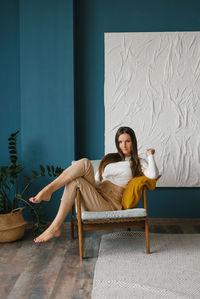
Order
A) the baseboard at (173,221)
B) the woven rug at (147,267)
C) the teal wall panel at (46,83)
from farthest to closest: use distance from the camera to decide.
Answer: the baseboard at (173,221) → the teal wall panel at (46,83) → the woven rug at (147,267)

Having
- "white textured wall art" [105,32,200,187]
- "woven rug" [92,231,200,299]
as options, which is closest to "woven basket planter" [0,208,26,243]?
"woven rug" [92,231,200,299]

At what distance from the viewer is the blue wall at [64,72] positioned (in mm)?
3602

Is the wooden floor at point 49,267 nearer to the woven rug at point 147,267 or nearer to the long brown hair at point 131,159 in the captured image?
the woven rug at point 147,267

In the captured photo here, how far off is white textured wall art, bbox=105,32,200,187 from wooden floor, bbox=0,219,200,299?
84 centimetres

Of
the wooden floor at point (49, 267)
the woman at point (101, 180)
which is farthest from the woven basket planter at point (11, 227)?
the woman at point (101, 180)

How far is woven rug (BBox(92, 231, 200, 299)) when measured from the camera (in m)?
2.06

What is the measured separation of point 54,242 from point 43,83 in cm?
174

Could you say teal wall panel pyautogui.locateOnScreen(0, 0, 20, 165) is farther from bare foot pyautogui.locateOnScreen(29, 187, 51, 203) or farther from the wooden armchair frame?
the wooden armchair frame

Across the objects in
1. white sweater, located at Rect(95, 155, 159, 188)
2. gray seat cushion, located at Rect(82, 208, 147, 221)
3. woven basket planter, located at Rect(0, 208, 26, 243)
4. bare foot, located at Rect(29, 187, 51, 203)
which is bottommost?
woven basket planter, located at Rect(0, 208, 26, 243)

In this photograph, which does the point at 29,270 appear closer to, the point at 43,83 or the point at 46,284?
the point at 46,284

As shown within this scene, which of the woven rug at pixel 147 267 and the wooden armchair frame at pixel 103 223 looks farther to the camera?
the wooden armchair frame at pixel 103 223

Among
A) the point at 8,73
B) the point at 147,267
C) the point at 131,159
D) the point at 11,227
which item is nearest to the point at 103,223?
the point at 147,267

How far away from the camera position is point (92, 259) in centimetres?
265

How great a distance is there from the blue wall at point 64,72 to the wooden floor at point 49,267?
0.70 metres
